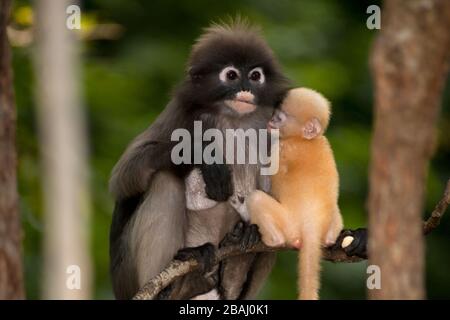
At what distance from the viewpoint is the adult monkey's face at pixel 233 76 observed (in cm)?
680

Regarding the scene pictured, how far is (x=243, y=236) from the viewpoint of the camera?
6.63 m

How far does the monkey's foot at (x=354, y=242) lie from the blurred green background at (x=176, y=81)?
98.9 inches

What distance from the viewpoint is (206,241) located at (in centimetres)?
703

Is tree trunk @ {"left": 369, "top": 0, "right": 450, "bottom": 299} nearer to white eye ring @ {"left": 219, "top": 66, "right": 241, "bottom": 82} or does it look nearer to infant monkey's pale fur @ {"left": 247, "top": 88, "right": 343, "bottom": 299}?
infant monkey's pale fur @ {"left": 247, "top": 88, "right": 343, "bottom": 299}

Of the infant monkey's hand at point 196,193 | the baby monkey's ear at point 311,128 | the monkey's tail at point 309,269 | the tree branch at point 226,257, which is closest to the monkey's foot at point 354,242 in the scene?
the tree branch at point 226,257

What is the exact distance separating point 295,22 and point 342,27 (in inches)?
58.1

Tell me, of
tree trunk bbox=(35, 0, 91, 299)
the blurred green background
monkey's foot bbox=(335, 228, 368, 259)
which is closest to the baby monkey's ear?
monkey's foot bbox=(335, 228, 368, 259)

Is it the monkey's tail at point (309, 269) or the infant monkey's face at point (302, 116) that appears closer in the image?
the monkey's tail at point (309, 269)

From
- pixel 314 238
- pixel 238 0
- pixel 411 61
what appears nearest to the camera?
pixel 411 61

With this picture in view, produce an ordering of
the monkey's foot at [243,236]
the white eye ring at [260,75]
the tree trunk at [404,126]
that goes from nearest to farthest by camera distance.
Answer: the tree trunk at [404,126] < the monkey's foot at [243,236] < the white eye ring at [260,75]

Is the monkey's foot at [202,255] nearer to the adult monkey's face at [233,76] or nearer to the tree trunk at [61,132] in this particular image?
the adult monkey's face at [233,76]
